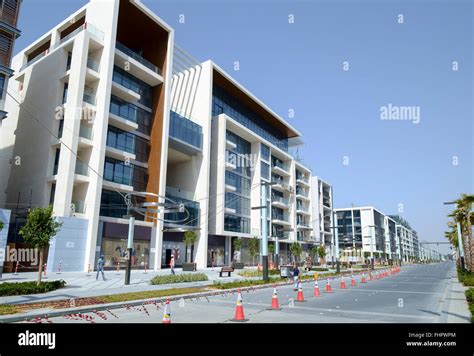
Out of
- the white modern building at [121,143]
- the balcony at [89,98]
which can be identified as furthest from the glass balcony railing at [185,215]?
the balcony at [89,98]

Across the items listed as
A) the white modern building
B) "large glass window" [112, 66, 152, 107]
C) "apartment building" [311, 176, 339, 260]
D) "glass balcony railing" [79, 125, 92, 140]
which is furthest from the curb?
"apartment building" [311, 176, 339, 260]

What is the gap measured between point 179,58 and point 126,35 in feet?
24.8

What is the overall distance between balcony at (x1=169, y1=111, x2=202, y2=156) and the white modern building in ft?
0.44

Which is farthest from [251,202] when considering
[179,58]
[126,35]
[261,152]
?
[126,35]

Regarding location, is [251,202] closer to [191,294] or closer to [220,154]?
[220,154]

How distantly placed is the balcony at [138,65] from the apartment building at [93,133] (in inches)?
4.2

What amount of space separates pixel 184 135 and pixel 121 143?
9.05 metres

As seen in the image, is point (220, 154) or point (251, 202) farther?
point (251, 202)

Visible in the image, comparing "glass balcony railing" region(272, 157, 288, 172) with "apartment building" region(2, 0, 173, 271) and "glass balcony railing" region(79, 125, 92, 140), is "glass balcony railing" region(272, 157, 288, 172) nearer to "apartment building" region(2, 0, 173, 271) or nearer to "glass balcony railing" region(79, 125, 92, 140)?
"apartment building" region(2, 0, 173, 271)

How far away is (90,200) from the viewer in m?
31.2

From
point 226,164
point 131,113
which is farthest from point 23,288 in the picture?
point 226,164

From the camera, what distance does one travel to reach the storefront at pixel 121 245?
32.5 meters

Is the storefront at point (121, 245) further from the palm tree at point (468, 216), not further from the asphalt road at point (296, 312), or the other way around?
the palm tree at point (468, 216)

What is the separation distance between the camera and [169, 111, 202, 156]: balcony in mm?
41531
